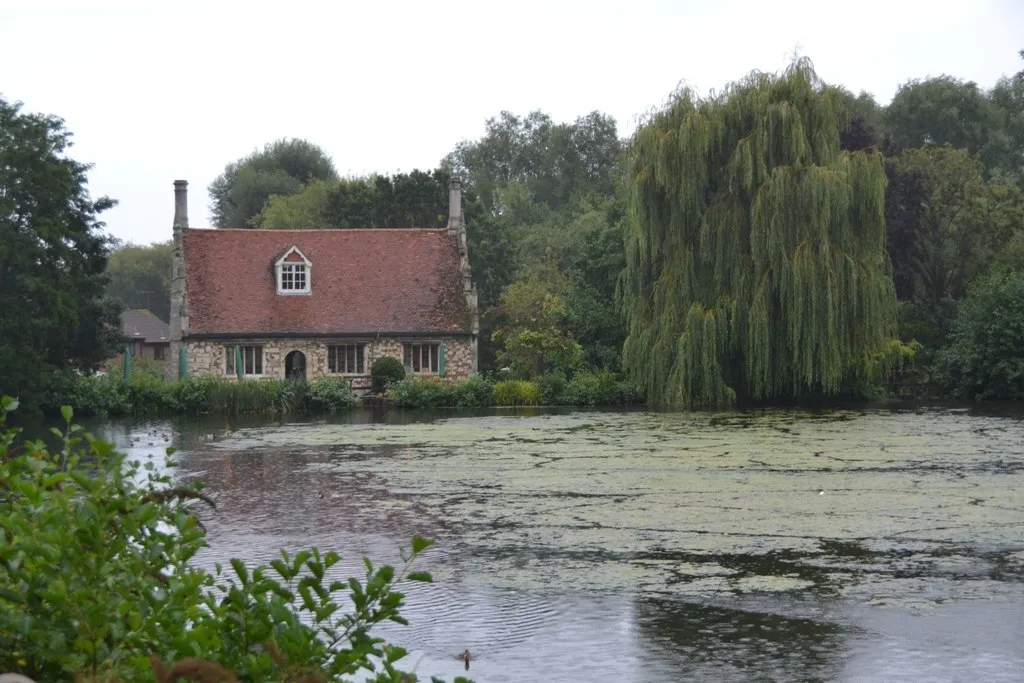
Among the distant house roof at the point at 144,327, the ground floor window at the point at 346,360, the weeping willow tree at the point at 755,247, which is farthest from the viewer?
the distant house roof at the point at 144,327

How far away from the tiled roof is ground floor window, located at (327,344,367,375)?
628 mm

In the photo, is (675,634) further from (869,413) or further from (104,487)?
(869,413)

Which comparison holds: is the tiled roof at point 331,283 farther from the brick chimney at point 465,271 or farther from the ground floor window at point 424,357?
the ground floor window at point 424,357

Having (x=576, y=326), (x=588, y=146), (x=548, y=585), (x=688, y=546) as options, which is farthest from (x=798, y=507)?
(x=588, y=146)

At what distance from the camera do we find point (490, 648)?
31.3 feet

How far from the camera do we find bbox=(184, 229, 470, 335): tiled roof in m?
41.7

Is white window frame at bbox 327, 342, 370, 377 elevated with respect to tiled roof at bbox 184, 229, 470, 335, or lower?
lower

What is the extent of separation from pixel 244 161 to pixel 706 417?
61.3 m

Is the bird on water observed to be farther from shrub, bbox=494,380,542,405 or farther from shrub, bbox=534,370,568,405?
shrub, bbox=534,370,568,405

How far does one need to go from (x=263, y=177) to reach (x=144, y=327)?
12.2 metres

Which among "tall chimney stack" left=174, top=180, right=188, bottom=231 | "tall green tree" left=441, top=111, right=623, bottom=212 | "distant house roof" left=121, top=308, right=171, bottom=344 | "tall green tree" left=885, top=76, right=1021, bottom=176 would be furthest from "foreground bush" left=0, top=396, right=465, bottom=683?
"tall green tree" left=441, top=111, right=623, bottom=212

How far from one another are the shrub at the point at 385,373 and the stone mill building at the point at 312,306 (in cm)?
43

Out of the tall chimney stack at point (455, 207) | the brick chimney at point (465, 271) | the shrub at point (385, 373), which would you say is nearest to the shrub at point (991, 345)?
the brick chimney at point (465, 271)

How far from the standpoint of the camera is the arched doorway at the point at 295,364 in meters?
42.1
